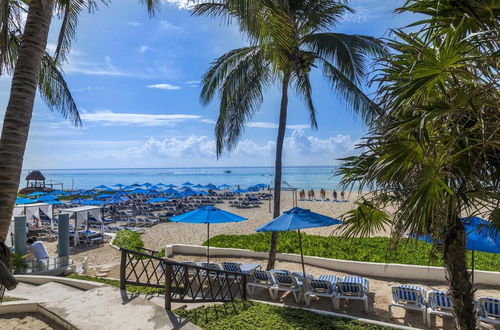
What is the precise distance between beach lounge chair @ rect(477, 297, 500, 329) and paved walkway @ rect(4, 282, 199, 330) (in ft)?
17.4

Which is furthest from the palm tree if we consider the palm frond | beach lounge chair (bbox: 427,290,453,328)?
beach lounge chair (bbox: 427,290,453,328)

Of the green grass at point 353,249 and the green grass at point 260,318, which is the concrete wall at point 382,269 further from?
the green grass at point 260,318

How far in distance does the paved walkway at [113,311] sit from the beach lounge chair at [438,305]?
463 cm

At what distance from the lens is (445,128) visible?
10.8 ft

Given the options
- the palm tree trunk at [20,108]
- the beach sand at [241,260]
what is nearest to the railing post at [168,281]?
the palm tree trunk at [20,108]

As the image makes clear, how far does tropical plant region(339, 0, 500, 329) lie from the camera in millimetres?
2584

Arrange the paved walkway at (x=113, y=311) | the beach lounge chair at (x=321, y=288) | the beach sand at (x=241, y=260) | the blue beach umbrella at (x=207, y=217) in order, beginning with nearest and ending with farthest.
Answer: the paved walkway at (x=113, y=311) → the beach sand at (x=241, y=260) → the beach lounge chair at (x=321, y=288) → the blue beach umbrella at (x=207, y=217)

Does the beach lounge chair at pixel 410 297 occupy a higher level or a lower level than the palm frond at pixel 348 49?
lower

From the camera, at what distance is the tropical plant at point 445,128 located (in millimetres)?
2584

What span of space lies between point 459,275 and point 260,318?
124 inches

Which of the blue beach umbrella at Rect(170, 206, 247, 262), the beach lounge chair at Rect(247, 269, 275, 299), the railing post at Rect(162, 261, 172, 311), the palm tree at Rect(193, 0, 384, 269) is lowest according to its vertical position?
the beach lounge chair at Rect(247, 269, 275, 299)

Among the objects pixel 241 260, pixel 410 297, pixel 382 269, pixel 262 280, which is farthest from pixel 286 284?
pixel 241 260

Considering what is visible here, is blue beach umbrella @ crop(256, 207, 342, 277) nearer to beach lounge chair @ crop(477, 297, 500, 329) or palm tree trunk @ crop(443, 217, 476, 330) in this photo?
beach lounge chair @ crop(477, 297, 500, 329)

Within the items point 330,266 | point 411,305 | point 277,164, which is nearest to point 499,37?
point 411,305
